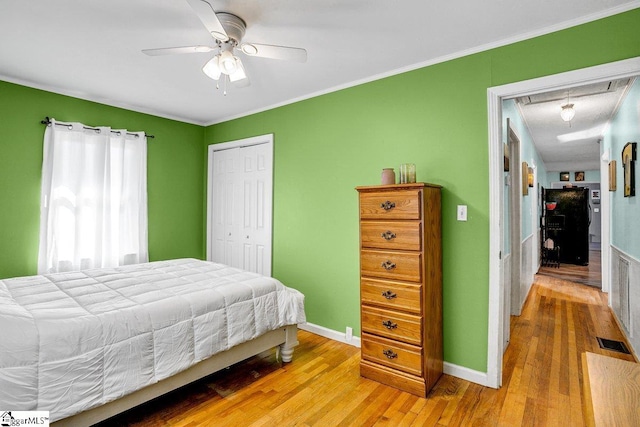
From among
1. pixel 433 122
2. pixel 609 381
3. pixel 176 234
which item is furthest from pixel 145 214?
pixel 609 381

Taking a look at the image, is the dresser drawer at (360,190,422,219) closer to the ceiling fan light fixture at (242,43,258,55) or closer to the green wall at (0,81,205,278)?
the ceiling fan light fixture at (242,43,258,55)

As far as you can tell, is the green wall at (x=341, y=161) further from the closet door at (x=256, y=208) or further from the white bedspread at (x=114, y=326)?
the white bedspread at (x=114, y=326)

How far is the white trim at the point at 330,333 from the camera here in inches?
122

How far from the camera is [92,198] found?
356cm

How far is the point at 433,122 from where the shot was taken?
105 inches

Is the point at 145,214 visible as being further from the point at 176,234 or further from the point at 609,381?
the point at 609,381

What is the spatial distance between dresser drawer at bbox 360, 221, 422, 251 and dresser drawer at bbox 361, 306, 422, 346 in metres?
0.48

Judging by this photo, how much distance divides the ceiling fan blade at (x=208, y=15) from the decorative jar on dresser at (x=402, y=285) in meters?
1.41

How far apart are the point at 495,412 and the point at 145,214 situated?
3912mm

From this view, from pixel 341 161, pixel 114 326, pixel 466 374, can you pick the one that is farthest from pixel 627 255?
pixel 114 326

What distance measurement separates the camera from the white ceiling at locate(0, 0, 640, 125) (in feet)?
6.41

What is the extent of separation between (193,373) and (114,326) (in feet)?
1.99

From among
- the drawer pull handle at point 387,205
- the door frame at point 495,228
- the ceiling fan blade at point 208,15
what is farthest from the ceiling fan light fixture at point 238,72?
the door frame at point 495,228

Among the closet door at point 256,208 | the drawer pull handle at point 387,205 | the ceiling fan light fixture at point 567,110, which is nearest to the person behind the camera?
the drawer pull handle at point 387,205
